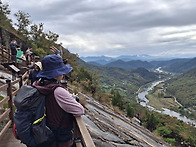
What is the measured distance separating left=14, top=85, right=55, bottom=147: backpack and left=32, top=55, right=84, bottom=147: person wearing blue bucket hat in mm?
87

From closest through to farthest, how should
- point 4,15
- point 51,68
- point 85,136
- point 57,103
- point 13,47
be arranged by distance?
point 85,136 → point 57,103 → point 51,68 → point 13,47 → point 4,15

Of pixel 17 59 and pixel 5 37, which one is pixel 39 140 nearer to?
pixel 17 59

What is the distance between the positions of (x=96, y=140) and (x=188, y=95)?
18165 cm

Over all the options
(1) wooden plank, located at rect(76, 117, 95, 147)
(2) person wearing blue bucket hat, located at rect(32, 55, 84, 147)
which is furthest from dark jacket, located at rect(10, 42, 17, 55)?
(1) wooden plank, located at rect(76, 117, 95, 147)

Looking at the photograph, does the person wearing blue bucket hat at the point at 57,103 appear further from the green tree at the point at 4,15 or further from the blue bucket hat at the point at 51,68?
the green tree at the point at 4,15

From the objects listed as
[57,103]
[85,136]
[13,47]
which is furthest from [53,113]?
[13,47]

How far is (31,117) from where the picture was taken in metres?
2.24

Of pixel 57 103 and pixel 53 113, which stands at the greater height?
pixel 57 103

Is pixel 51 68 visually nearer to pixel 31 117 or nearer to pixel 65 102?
pixel 65 102

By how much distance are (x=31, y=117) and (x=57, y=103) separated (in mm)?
363

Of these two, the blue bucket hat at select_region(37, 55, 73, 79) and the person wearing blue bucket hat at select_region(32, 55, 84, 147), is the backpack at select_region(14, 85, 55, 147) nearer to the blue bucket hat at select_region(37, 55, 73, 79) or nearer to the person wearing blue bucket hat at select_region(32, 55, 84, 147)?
the person wearing blue bucket hat at select_region(32, 55, 84, 147)

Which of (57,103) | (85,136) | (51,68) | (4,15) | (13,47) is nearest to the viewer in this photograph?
(85,136)

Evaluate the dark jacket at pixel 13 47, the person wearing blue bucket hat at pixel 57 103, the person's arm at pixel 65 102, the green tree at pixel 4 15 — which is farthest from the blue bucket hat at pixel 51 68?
the green tree at pixel 4 15

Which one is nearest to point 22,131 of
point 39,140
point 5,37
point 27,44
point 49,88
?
point 39,140
